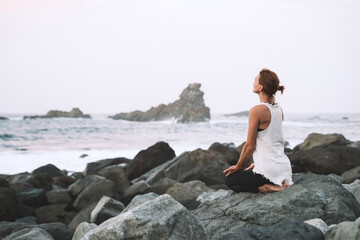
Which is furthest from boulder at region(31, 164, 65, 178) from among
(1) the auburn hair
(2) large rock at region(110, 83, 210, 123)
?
(2) large rock at region(110, 83, 210, 123)

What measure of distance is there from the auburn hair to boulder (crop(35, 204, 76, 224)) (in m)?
7.24

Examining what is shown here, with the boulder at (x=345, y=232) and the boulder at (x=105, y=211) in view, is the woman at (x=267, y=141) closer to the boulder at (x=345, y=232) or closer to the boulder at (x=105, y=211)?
the boulder at (x=345, y=232)

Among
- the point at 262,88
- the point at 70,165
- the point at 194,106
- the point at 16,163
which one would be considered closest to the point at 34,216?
the point at 262,88

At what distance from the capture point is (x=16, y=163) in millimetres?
24641

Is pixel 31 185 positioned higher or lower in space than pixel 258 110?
lower

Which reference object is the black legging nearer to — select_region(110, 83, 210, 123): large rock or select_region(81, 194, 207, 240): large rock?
select_region(81, 194, 207, 240): large rock

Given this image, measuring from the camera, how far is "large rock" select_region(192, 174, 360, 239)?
15.8ft

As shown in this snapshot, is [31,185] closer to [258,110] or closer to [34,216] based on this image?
[34,216]

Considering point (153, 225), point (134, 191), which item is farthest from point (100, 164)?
point (153, 225)

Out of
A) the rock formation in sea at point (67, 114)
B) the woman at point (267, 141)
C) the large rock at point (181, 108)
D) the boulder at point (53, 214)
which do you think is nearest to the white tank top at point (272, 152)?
the woman at point (267, 141)

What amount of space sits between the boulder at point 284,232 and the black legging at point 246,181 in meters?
1.16

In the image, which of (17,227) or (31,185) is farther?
(31,185)

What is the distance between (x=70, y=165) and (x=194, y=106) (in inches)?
2920

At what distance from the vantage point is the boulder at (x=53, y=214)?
1046cm
